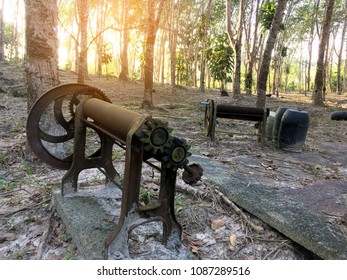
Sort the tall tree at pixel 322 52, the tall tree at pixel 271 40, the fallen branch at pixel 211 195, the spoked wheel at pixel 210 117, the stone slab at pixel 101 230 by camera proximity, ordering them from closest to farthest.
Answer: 1. the stone slab at pixel 101 230
2. the fallen branch at pixel 211 195
3. the spoked wheel at pixel 210 117
4. the tall tree at pixel 271 40
5. the tall tree at pixel 322 52

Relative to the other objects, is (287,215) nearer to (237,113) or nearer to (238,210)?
(238,210)

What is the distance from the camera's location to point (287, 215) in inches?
105

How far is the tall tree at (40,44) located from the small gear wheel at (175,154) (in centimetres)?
291

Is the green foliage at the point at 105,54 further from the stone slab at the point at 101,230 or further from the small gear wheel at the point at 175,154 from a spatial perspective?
the small gear wheel at the point at 175,154

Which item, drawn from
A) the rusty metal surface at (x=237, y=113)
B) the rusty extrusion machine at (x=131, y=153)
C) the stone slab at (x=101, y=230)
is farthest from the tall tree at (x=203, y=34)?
the stone slab at (x=101, y=230)

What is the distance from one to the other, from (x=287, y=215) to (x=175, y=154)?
4.48 feet

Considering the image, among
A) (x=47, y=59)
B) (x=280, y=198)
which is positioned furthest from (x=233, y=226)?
(x=47, y=59)

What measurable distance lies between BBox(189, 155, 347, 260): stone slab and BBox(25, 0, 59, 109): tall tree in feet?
8.55

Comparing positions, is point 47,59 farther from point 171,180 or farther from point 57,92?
point 171,180

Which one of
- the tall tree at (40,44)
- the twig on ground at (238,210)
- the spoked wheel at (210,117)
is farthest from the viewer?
the spoked wheel at (210,117)

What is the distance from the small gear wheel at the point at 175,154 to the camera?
6.46 feet

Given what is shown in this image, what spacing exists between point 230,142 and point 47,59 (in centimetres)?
390

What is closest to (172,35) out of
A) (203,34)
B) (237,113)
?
(203,34)

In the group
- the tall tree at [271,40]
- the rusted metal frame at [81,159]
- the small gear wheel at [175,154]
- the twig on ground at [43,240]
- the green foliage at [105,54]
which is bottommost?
the twig on ground at [43,240]
